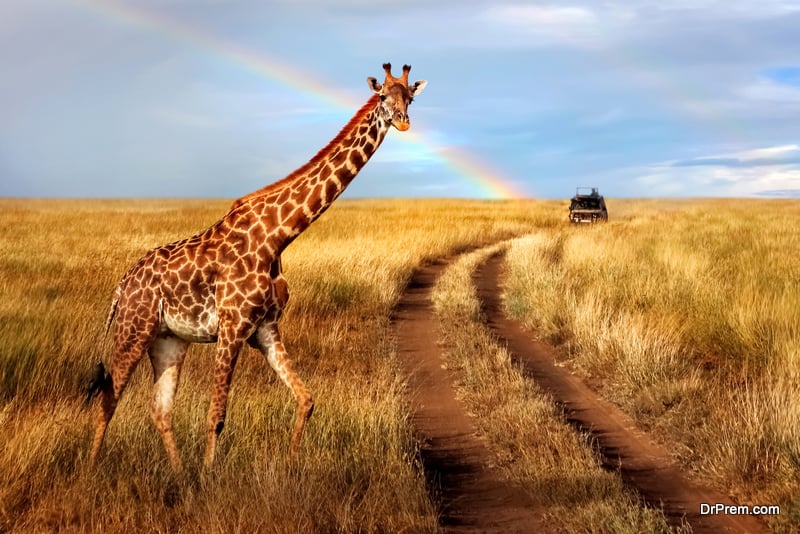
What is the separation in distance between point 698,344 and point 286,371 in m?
6.23

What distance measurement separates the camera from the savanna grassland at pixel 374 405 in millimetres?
4449

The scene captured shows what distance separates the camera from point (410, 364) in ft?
29.2

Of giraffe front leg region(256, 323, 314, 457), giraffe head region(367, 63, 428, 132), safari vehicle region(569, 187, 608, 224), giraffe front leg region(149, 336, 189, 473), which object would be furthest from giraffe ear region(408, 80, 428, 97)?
safari vehicle region(569, 187, 608, 224)

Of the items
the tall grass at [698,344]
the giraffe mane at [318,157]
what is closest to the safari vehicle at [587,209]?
the tall grass at [698,344]

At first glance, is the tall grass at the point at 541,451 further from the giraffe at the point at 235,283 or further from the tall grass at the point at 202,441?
the giraffe at the point at 235,283

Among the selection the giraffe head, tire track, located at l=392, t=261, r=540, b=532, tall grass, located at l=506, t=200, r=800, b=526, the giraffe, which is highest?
the giraffe head

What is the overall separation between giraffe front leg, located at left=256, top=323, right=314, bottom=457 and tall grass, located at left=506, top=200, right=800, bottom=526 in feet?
9.86

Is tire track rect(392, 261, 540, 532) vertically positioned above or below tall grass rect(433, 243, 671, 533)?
below

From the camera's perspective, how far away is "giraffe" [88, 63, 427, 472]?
4.50 metres

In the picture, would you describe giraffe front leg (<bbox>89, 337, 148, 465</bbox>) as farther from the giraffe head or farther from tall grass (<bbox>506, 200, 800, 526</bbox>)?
tall grass (<bbox>506, 200, 800, 526</bbox>)

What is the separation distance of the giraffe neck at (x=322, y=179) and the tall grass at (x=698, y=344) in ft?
11.2

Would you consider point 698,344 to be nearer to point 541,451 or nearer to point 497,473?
point 541,451

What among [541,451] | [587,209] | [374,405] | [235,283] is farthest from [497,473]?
[587,209]

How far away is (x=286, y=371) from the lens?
181 inches
